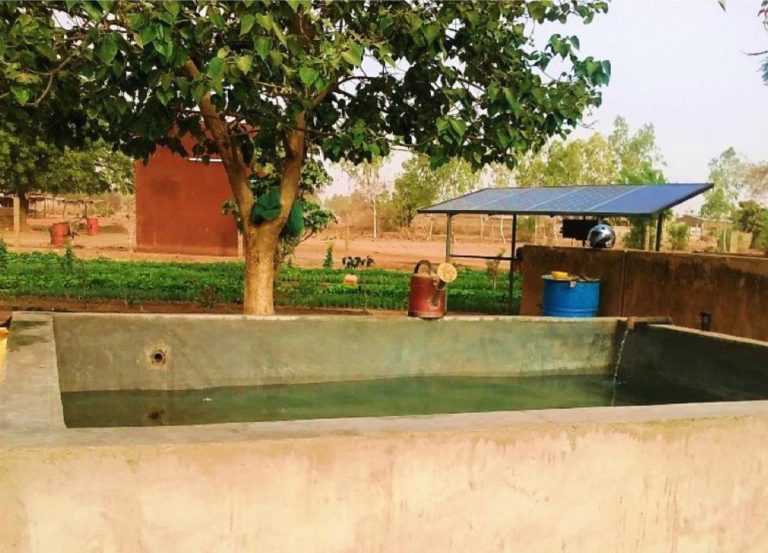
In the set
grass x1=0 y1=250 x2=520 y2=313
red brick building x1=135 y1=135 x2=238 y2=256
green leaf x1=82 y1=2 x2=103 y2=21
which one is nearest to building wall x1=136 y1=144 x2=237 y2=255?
red brick building x1=135 y1=135 x2=238 y2=256

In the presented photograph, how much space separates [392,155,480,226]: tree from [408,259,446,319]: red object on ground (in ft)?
81.9

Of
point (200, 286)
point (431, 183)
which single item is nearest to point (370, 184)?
point (431, 183)

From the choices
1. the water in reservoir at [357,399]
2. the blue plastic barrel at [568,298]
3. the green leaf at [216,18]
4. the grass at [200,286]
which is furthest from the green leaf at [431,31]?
the grass at [200,286]

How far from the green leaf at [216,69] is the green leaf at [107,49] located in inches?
20.2

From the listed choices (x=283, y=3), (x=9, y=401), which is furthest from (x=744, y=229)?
(x=9, y=401)

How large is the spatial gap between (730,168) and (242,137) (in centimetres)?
4792

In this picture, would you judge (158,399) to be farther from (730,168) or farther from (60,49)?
(730,168)

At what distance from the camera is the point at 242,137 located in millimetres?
6383

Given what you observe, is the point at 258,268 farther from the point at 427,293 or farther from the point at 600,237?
the point at 600,237

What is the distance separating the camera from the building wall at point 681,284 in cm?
609

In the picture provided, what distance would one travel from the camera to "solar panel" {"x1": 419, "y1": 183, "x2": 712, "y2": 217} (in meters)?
7.85

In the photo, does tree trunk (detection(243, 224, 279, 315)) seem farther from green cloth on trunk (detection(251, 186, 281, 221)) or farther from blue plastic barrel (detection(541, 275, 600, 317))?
blue plastic barrel (detection(541, 275, 600, 317))

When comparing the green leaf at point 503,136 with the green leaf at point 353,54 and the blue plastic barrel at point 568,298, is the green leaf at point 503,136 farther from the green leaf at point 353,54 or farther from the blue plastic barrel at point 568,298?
the blue plastic barrel at point 568,298

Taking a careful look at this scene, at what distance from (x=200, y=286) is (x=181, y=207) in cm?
805
